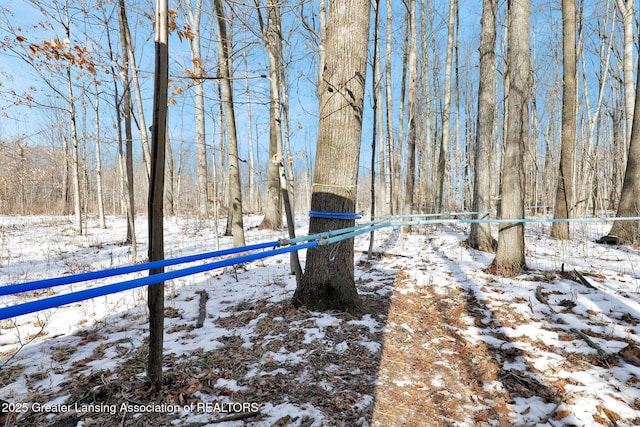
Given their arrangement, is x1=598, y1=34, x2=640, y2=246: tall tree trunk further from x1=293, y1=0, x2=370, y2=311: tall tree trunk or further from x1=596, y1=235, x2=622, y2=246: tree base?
x1=293, y1=0, x2=370, y2=311: tall tree trunk

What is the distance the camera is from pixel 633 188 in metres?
6.41

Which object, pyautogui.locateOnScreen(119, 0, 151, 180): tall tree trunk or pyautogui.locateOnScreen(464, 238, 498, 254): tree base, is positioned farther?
pyautogui.locateOnScreen(464, 238, 498, 254): tree base

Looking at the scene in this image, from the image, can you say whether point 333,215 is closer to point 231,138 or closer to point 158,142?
point 158,142

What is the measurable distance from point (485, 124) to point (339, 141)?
4.94 metres

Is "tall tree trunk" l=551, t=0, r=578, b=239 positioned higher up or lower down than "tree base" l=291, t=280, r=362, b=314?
higher up

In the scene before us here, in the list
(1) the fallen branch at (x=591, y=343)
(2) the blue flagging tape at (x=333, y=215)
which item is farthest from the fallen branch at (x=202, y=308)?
(1) the fallen branch at (x=591, y=343)

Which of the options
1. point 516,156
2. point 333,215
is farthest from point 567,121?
point 333,215

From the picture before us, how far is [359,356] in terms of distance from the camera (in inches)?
94.7

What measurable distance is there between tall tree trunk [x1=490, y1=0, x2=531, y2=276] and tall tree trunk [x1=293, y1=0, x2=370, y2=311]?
9.25 feet

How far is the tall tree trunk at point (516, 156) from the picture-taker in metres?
4.35

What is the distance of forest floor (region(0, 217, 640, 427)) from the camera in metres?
1.82

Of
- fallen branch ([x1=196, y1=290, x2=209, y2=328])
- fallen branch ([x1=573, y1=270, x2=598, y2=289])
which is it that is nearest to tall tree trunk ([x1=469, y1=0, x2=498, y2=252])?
fallen branch ([x1=573, y1=270, x2=598, y2=289])

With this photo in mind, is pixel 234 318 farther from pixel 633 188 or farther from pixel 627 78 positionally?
pixel 627 78

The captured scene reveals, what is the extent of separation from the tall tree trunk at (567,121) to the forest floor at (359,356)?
289 cm
